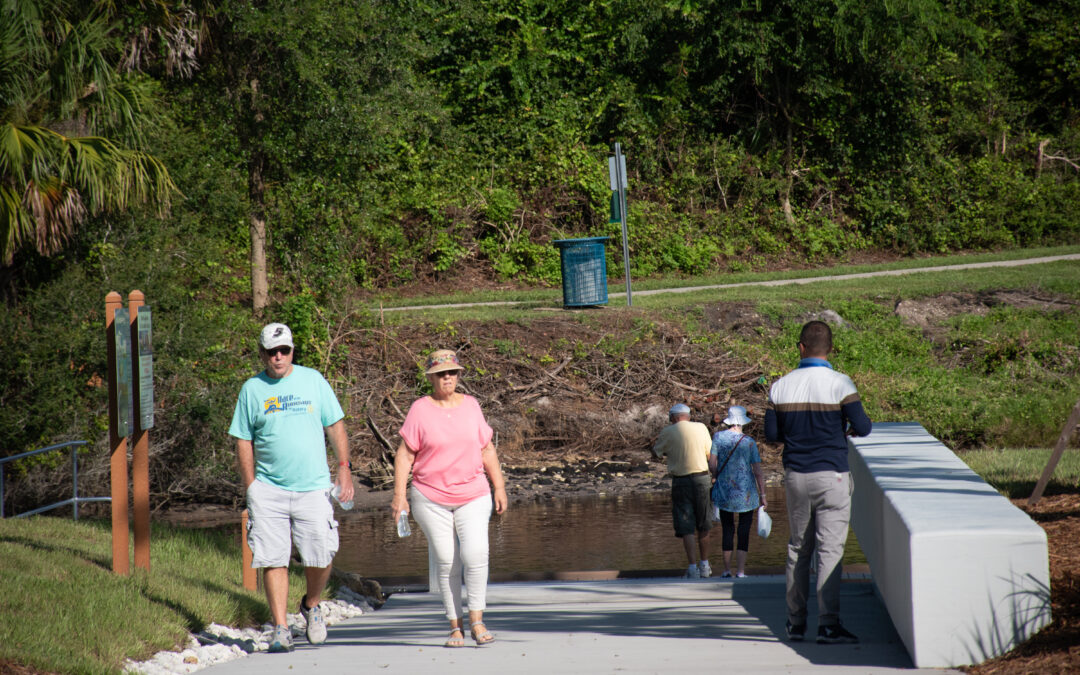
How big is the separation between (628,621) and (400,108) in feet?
50.0

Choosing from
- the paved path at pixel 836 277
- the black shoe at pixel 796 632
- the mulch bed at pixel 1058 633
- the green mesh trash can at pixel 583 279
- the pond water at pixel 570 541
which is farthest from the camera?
the paved path at pixel 836 277

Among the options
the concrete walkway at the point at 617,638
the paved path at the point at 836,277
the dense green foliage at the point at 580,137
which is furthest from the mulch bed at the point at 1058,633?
the paved path at the point at 836,277

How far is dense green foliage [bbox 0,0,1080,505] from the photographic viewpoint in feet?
64.3

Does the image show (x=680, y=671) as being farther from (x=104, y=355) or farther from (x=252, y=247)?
(x=252, y=247)

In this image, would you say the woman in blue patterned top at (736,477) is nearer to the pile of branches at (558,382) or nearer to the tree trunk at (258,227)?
the pile of branches at (558,382)

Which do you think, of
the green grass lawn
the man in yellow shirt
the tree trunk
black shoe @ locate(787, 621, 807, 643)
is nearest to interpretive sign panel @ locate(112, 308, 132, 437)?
the green grass lawn

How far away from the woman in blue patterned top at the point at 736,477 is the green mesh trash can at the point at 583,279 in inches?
391

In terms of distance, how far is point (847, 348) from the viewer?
20562mm

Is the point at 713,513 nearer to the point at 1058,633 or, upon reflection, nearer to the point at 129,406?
the point at 129,406

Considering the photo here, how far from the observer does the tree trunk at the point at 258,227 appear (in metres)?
20.6

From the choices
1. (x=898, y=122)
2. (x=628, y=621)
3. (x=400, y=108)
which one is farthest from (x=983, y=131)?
(x=628, y=621)

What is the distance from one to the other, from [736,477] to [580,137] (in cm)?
2112

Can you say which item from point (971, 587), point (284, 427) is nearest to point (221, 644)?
point (284, 427)

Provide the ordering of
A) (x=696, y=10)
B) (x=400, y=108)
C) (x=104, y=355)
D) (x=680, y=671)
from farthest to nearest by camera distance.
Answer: (x=696, y=10) < (x=400, y=108) < (x=104, y=355) < (x=680, y=671)
